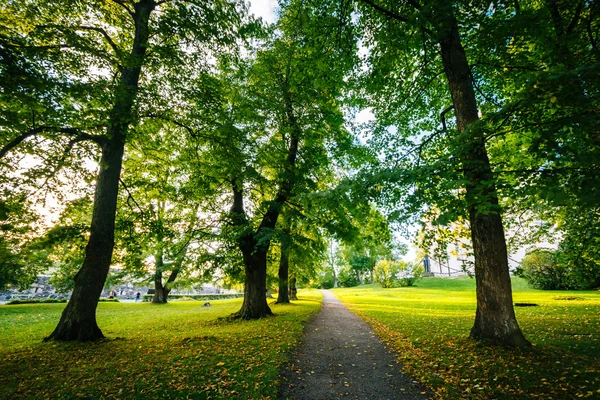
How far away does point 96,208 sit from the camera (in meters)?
8.77

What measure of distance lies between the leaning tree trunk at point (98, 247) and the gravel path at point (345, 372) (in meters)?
6.72

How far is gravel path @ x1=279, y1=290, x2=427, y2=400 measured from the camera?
15.7ft

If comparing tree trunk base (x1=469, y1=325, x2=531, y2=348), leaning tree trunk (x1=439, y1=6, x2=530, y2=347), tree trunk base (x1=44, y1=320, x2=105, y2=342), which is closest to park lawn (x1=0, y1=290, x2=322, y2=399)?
tree trunk base (x1=44, y1=320, x2=105, y2=342)

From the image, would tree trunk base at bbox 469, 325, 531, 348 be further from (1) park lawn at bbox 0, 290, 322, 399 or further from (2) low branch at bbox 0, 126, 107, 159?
(2) low branch at bbox 0, 126, 107, 159

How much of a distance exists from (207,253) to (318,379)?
29.9ft

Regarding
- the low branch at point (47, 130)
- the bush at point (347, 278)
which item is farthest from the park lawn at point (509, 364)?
the bush at point (347, 278)

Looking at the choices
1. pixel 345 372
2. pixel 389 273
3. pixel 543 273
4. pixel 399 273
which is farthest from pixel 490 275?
pixel 399 273

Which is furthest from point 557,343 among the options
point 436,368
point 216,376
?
point 216,376

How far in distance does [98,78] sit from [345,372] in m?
9.23

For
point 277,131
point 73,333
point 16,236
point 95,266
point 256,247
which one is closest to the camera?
point 16,236

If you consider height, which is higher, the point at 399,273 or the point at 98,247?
the point at 98,247

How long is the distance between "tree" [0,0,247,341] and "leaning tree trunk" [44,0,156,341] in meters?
0.03

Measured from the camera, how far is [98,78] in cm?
654

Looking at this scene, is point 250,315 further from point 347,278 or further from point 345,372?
point 347,278
